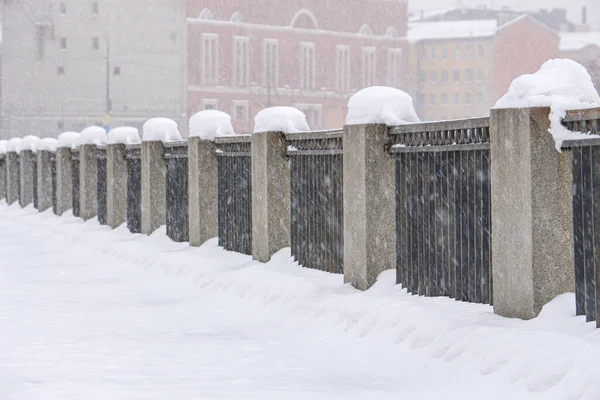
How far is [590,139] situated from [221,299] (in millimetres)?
5271

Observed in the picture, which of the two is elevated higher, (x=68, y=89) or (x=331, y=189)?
(x=68, y=89)

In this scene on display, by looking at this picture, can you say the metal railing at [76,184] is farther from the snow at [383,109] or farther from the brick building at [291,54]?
the brick building at [291,54]

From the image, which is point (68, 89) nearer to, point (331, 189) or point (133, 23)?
point (133, 23)

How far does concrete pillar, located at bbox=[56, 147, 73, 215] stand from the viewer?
25047 mm

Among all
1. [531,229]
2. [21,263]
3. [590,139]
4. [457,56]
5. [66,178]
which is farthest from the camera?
[457,56]

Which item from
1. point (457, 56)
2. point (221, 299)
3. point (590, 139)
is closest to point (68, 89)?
point (457, 56)

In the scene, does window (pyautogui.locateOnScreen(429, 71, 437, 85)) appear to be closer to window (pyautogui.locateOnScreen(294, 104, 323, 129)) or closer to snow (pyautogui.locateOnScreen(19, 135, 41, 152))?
window (pyautogui.locateOnScreen(294, 104, 323, 129))

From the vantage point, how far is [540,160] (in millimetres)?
7672

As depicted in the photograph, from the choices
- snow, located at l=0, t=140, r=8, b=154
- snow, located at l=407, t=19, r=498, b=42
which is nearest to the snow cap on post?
snow, located at l=0, t=140, r=8, b=154

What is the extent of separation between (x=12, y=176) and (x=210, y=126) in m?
19.7

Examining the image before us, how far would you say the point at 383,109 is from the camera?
10.2 meters

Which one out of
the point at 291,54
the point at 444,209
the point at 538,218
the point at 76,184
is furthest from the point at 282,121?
the point at 291,54

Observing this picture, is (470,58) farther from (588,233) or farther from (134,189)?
(588,233)

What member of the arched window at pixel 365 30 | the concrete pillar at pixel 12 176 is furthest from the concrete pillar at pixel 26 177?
the arched window at pixel 365 30
